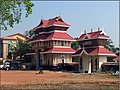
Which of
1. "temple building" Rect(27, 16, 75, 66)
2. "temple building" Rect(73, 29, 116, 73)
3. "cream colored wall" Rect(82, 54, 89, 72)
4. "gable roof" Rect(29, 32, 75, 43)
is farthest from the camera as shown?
"gable roof" Rect(29, 32, 75, 43)

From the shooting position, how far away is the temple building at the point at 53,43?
150 ft

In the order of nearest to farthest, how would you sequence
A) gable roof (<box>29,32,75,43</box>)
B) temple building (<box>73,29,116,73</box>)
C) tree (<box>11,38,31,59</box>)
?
temple building (<box>73,29,116,73</box>), gable roof (<box>29,32,75,43</box>), tree (<box>11,38,31,59</box>)

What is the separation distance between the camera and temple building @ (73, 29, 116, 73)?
40.2 m

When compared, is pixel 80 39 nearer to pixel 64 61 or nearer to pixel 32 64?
pixel 64 61

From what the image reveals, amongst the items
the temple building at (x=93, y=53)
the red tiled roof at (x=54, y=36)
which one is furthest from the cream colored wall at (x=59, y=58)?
the temple building at (x=93, y=53)

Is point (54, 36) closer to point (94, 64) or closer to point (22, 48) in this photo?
point (94, 64)

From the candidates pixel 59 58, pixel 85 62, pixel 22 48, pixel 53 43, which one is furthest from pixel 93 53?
pixel 22 48

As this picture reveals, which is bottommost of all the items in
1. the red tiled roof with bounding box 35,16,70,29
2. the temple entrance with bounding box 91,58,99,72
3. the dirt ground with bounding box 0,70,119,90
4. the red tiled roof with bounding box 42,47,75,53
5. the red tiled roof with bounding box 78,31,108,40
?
the dirt ground with bounding box 0,70,119,90

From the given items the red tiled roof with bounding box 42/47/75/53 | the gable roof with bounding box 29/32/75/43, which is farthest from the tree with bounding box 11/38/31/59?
the red tiled roof with bounding box 42/47/75/53

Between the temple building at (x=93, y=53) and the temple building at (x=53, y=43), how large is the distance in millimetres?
4463

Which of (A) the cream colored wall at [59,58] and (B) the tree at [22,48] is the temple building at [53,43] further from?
(B) the tree at [22,48]

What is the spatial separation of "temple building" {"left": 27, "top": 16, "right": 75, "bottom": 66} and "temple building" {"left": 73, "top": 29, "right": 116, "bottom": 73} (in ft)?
14.6

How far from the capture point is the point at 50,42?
152 feet

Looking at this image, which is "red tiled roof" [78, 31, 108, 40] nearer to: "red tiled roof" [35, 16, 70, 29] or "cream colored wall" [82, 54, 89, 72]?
"cream colored wall" [82, 54, 89, 72]
